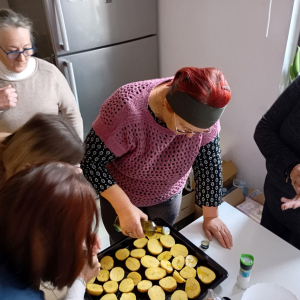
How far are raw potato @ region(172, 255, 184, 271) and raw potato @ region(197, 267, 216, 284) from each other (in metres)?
0.07

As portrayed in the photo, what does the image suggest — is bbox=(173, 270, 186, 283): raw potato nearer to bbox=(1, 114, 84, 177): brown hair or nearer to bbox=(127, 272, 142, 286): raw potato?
bbox=(127, 272, 142, 286): raw potato

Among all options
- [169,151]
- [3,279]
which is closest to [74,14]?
[169,151]

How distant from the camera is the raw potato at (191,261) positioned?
0.99m

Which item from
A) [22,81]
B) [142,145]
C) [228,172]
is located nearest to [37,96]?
[22,81]

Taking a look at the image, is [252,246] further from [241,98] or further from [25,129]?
[241,98]

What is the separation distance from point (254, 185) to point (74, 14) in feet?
5.73

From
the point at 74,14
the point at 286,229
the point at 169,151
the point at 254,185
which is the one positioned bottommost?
the point at 254,185

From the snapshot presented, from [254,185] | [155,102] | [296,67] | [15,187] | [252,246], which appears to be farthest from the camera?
[254,185]

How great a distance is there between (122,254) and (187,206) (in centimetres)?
104

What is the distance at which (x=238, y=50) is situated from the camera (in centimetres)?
184

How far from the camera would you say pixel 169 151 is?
100cm

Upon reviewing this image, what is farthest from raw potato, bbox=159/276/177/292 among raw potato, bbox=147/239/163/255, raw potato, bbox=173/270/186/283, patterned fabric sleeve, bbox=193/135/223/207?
patterned fabric sleeve, bbox=193/135/223/207

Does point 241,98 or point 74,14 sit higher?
point 74,14

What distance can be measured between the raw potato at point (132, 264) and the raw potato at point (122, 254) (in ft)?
0.05
